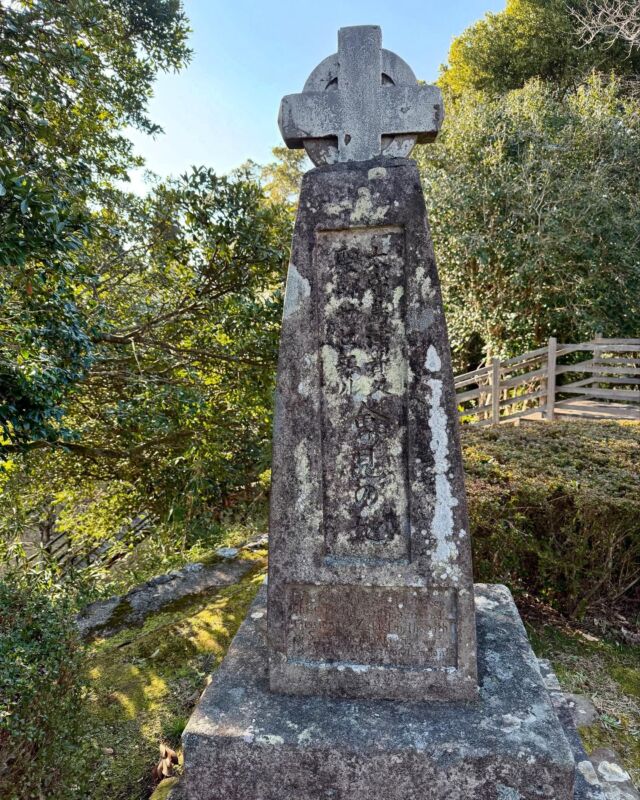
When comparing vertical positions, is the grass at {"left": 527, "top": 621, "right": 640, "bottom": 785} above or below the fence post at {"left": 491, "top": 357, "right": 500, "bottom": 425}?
below

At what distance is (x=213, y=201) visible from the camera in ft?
15.5

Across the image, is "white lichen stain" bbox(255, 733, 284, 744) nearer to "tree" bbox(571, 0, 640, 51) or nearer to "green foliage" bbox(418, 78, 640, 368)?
"green foliage" bbox(418, 78, 640, 368)

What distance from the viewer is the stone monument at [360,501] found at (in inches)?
76.3

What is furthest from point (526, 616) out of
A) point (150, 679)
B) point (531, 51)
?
point (531, 51)

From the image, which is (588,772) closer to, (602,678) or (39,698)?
(602,678)

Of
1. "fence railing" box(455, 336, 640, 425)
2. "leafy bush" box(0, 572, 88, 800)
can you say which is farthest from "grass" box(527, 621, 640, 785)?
"fence railing" box(455, 336, 640, 425)

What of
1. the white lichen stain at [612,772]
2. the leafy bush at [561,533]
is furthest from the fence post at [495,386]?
the white lichen stain at [612,772]

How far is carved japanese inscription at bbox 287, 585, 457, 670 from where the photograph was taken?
2.12 m

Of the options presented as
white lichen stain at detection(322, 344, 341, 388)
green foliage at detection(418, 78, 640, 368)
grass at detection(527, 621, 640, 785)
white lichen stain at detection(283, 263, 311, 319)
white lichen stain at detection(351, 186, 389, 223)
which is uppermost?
green foliage at detection(418, 78, 640, 368)

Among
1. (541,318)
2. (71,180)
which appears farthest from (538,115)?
(71,180)

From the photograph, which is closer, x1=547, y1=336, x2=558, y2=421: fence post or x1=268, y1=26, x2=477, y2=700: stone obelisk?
x1=268, y1=26, x2=477, y2=700: stone obelisk

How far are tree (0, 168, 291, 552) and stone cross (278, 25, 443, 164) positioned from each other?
8.54 ft

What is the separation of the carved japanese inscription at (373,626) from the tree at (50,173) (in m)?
2.04

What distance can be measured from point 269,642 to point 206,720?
362 mm
